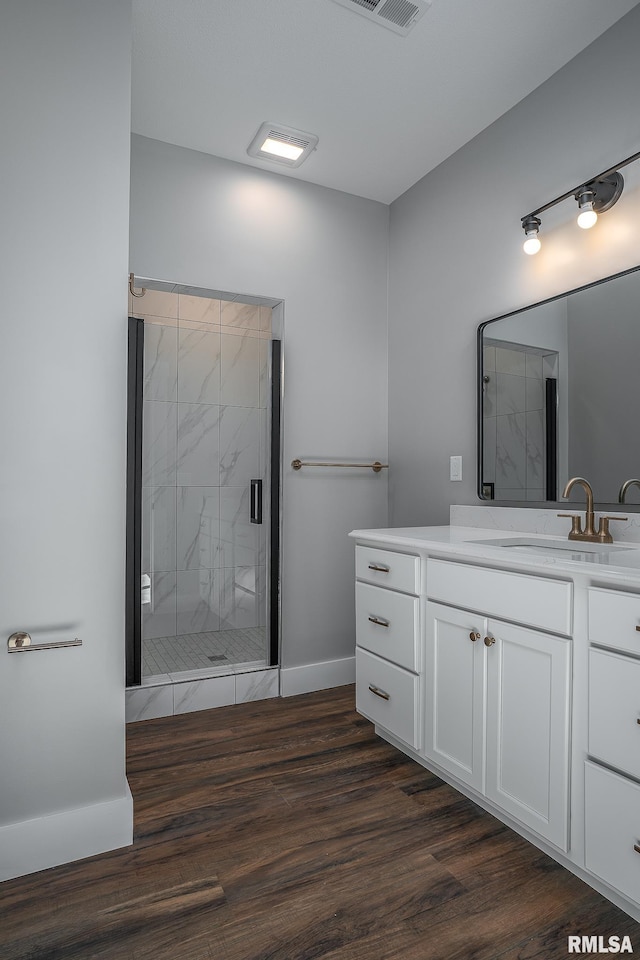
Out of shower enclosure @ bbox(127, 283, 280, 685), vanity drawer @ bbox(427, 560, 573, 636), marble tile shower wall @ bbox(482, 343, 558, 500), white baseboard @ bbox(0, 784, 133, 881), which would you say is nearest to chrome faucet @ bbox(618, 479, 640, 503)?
marble tile shower wall @ bbox(482, 343, 558, 500)

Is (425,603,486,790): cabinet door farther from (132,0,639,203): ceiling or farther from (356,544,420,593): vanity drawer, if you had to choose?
(132,0,639,203): ceiling

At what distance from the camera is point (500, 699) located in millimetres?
1713

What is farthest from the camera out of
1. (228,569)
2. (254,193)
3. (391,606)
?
(228,569)

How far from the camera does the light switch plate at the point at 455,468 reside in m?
2.78

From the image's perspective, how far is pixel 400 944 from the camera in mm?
1342

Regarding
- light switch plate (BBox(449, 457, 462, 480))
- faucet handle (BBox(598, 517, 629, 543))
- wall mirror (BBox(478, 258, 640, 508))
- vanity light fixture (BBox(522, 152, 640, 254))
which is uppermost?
vanity light fixture (BBox(522, 152, 640, 254))

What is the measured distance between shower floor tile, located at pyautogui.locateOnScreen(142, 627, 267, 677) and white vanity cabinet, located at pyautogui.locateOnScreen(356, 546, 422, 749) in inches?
28.2

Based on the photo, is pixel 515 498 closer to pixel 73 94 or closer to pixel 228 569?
pixel 228 569

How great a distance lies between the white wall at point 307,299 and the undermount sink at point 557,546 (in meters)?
1.14

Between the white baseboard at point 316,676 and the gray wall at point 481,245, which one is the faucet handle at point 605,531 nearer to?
the gray wall at point 481,245

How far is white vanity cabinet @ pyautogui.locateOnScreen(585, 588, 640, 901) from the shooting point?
1329 millimetres

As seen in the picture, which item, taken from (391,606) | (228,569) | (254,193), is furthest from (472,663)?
(254,193)

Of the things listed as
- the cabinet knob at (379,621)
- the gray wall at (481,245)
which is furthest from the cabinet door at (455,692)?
the gray wall at (481,245)

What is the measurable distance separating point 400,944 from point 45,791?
101 cm
